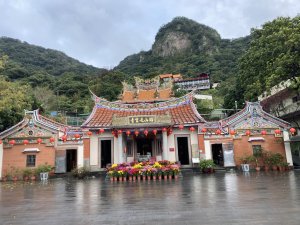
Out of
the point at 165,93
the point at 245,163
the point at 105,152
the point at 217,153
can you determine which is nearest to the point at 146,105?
the point at 165,93

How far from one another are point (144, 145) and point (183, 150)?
8.41 ft

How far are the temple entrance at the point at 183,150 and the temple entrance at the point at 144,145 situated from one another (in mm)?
1892

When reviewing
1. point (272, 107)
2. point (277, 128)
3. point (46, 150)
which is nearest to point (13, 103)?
point (46, 150)

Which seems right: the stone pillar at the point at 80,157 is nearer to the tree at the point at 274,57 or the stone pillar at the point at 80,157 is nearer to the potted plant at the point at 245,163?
the potted plant at the point at 245,163

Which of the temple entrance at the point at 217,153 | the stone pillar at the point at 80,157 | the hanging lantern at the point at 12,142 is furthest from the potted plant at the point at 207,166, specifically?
the hanging lantern at the point at 12,142

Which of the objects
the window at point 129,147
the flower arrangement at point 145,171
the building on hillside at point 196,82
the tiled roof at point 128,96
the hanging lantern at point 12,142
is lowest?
the flower arrangement at point 145,171

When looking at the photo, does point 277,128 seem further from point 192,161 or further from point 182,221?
point 182,221

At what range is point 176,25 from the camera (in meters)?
101

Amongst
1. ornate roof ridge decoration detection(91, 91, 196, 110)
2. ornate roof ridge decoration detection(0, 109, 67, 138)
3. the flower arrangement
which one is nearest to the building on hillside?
ornate roof ridge decoration detection(91, 91, 196, 110)

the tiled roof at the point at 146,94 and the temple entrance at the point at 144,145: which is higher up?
the tiled roof at the point at 146,94

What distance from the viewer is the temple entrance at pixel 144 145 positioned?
18.1 meters

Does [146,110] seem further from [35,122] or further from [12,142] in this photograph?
[12,142]

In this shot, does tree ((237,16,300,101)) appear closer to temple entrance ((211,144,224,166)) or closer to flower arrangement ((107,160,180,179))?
temple entrance ((211,144,224,166))

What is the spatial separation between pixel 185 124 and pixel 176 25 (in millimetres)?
90454
